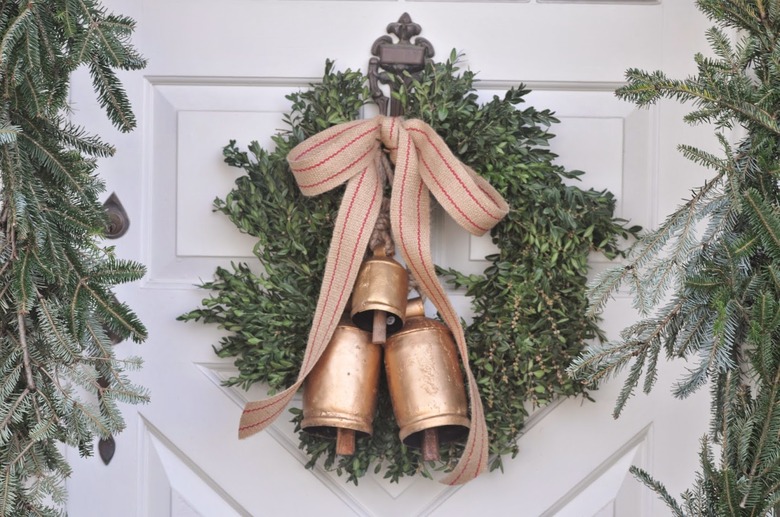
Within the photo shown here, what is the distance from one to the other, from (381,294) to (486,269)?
0.66 feet

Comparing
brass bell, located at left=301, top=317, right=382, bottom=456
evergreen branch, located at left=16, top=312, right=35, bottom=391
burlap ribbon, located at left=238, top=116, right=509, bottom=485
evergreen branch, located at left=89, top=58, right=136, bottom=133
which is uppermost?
evergreen branch, located at left=89, top=58, right=136, bottom=133

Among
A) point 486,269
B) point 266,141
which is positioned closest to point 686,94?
point 486,269

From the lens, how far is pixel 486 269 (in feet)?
4.25

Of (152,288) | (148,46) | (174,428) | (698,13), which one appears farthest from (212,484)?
(698,13)

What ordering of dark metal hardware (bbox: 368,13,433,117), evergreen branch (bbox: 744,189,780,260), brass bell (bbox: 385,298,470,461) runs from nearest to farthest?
evergreen branch (bbox: 744,189,780,260), brass bell (bbox: 385,298,470,461), dark metal hardware (bbox: 368,13,433,117)

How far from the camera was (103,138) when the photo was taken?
1367 millimetres


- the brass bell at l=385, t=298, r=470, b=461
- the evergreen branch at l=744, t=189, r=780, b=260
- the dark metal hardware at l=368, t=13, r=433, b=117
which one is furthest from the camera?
the dark metal hardware at l=368, t=13, r=433, b=117

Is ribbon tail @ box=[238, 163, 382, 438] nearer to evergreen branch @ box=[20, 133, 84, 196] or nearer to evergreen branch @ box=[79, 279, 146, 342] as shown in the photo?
evergreen branch @ box=[79, 279, 146, 342]

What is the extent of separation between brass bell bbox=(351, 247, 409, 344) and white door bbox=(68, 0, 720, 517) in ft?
0.56

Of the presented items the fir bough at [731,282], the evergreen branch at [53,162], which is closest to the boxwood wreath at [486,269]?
the fir bough at [731,282]

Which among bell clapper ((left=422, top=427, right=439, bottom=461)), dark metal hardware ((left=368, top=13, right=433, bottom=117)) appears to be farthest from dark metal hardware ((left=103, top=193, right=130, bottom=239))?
bell clapper ((left=422, top=427, right=439, bottom=461))

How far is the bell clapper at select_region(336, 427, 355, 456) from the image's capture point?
1.20m

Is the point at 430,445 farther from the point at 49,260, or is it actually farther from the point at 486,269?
the point at 49,260

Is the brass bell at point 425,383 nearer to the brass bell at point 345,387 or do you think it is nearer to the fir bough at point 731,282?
the brass bell at point 345,387
